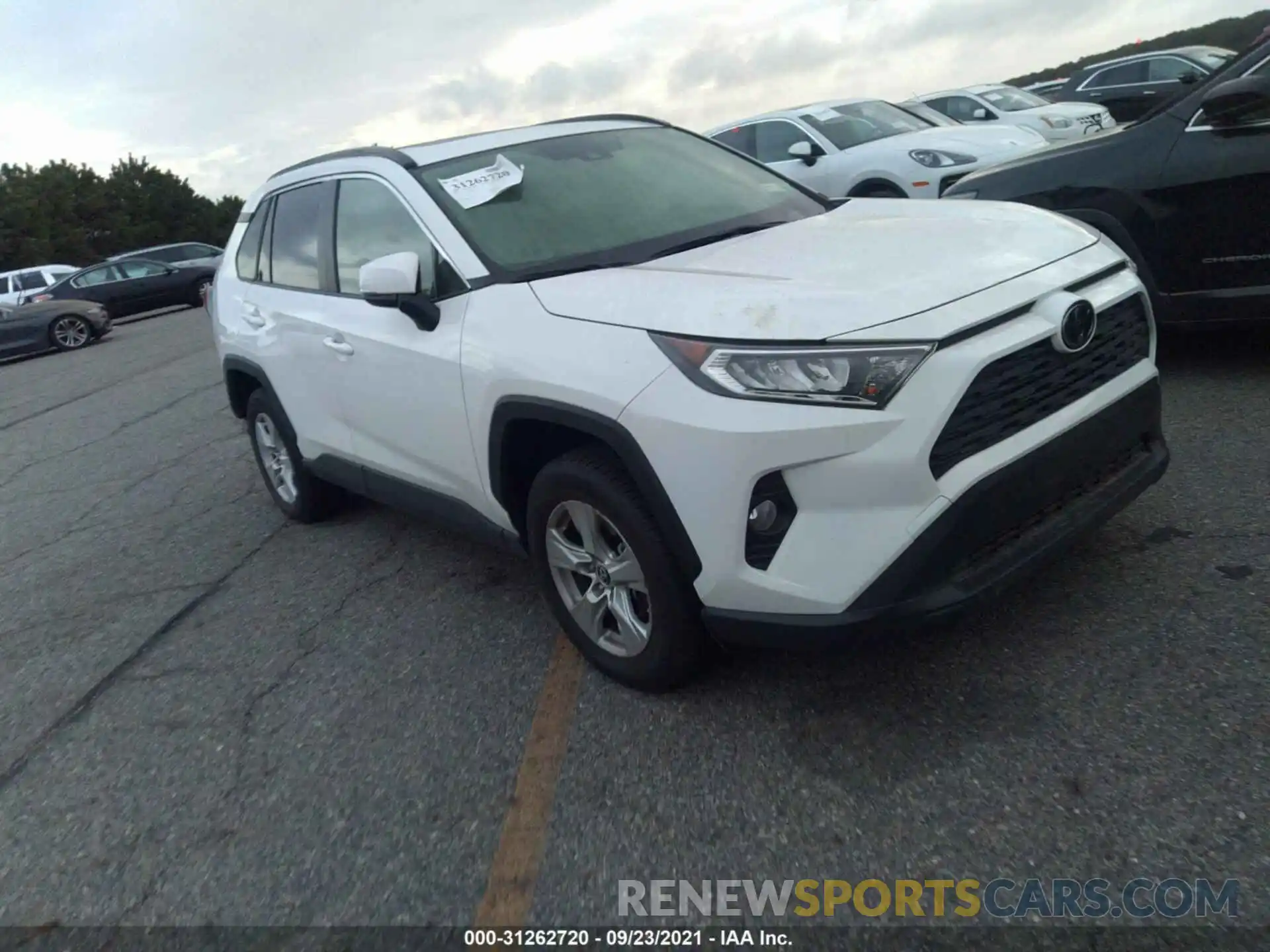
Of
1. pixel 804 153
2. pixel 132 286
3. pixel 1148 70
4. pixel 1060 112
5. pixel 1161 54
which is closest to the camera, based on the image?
pixel 804 153

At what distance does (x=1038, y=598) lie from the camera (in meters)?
3.59

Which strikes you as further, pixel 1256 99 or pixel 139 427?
pixel 139 427

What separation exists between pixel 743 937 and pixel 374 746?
4.95 ft

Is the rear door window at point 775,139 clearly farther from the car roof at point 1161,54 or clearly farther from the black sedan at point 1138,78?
the car roof at point 1161,54

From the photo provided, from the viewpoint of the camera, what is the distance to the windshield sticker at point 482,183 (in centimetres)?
391

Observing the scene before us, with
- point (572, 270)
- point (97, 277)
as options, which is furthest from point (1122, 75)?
point (97, 277)

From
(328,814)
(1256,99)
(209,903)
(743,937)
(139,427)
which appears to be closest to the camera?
(743,937)

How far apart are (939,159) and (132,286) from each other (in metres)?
20.4

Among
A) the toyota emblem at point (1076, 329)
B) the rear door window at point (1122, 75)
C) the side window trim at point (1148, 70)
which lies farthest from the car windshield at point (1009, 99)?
the toyota emblem at point (1076, 329)

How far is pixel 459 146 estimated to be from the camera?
431 cm

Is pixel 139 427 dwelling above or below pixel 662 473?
below

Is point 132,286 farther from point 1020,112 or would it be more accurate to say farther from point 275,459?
point 275,459

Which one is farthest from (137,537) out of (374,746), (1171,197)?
(1171,197)

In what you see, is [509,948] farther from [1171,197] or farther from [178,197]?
[178,197]
